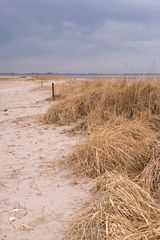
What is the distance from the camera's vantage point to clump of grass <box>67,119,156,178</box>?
174 inches

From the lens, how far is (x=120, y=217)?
3.00 m

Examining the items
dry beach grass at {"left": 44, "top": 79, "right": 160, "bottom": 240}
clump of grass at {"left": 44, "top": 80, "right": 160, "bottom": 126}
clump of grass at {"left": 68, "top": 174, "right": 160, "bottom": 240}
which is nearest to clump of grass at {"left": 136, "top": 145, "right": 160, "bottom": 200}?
dry beach grass at {"left": 44, "top": 79, "right": 160, "bottom": 240}

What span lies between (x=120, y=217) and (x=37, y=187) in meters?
1.37

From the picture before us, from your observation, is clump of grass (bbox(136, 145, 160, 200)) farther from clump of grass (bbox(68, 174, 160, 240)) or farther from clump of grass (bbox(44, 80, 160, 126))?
clump of grass (bbox(44, 80, 160, 126))

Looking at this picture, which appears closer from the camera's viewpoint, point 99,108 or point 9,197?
point 9,197

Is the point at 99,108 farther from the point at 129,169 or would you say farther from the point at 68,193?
the point at 68,193

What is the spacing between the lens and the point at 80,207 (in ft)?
11.7

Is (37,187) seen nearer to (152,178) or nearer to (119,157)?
(119,157)

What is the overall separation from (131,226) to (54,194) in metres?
1.19

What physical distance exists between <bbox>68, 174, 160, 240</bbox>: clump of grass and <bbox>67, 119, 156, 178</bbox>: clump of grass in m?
0.84

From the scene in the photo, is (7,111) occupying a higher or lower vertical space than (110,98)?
lower

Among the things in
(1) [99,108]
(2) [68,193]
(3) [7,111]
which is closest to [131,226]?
(2) [68,193]

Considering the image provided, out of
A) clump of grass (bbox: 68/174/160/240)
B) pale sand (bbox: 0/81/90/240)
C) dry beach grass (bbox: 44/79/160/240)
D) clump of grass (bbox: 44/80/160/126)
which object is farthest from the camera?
clump of grass (bbox: 44/80/160/126)

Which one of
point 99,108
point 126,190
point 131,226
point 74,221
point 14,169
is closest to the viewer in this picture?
point 131,226
